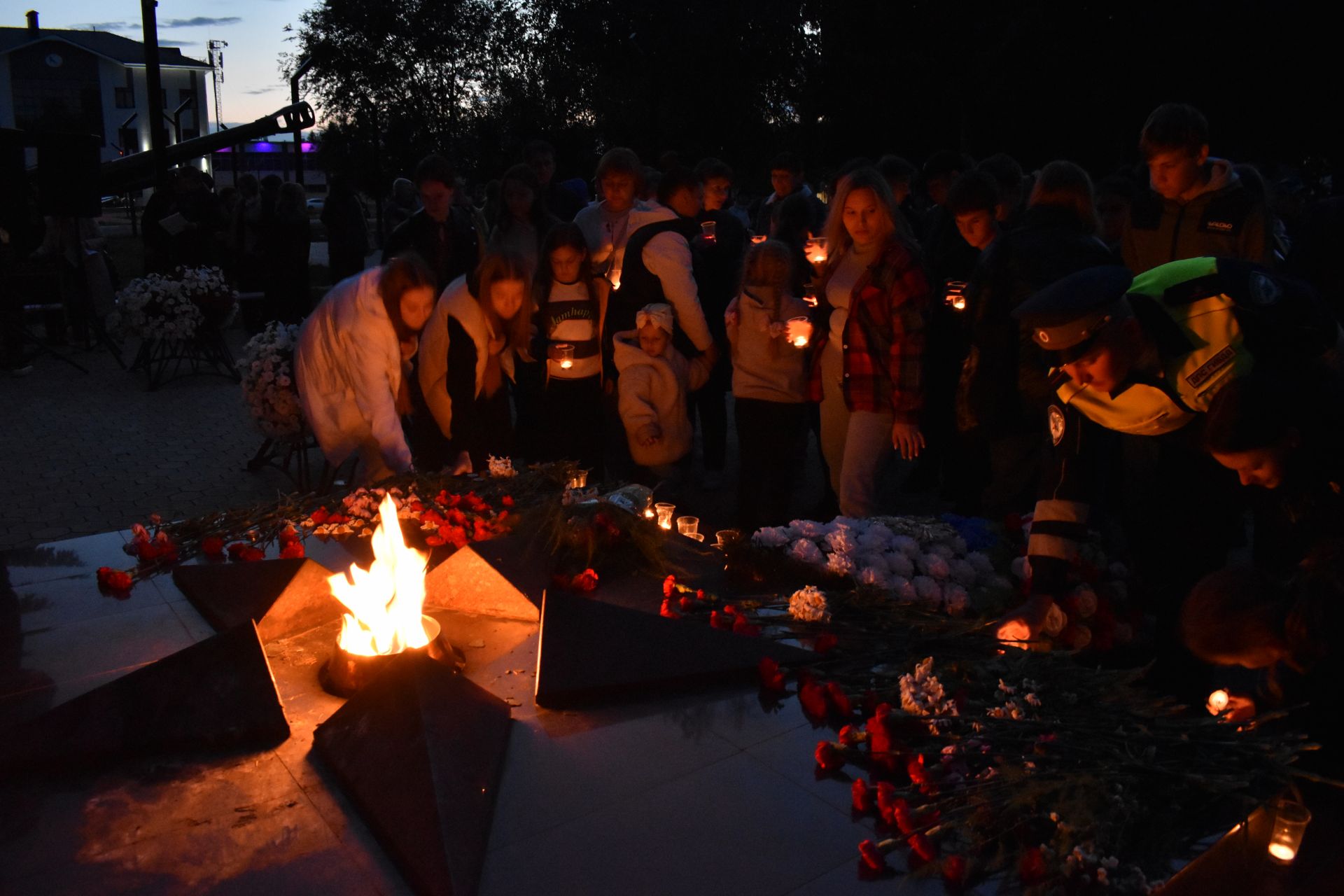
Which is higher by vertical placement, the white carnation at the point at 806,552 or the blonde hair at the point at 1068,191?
the blonde hair at the point at 1068,191

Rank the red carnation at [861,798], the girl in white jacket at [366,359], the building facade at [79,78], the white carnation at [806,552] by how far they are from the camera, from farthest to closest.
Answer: the building facade at [79,78] → the girl in white jacket at [366,359] → the white carnation at [806,552] → the red carnation at [861,798]

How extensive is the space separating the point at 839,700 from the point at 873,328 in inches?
85.8

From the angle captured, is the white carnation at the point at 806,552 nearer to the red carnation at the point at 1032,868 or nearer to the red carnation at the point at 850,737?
the red carnation at the point at 850,737

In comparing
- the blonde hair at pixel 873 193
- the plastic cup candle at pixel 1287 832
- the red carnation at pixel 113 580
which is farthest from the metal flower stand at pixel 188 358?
the plastic cup candle at pixel 1287 832

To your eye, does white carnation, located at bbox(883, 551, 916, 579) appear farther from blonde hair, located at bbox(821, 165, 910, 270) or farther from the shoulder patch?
blonde hair, located at bbox(821, 165, 910, 270)

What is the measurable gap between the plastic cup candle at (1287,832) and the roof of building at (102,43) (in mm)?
70220

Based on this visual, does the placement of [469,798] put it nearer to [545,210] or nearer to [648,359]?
[648,359]

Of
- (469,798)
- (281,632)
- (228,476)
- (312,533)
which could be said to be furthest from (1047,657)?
(228,476)

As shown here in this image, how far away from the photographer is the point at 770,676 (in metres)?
2.93

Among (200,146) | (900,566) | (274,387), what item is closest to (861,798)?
(900,566)

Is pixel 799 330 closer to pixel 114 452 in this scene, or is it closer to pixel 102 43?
pixel 114 452

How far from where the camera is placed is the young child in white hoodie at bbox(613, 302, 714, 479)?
5.64 m

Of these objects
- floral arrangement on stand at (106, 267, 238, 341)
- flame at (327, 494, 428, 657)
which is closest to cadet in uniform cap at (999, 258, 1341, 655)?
flame at (327, 494, 428, 657)

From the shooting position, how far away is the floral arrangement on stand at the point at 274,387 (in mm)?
5762
